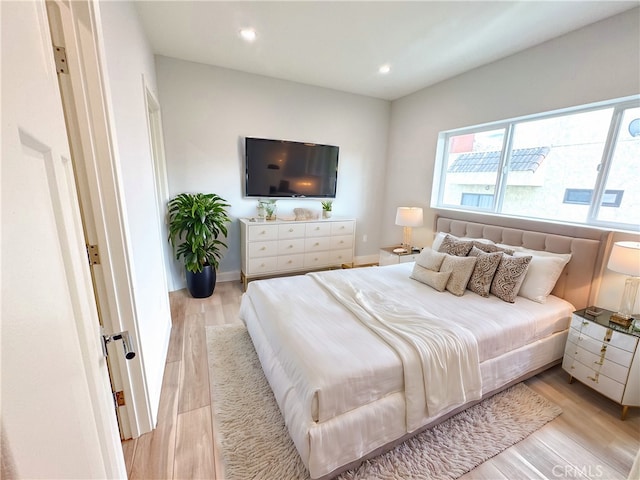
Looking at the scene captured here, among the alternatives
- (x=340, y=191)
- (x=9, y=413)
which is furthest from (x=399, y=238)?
(x=9, y=413)

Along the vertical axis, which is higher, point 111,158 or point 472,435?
point 111,158

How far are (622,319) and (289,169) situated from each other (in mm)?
3496

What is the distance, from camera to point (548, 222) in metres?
2.42

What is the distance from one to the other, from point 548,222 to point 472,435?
6.37 feet

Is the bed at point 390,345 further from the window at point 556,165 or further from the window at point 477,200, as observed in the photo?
the window at point 477,200

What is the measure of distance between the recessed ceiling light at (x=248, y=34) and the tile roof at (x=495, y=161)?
2.70m

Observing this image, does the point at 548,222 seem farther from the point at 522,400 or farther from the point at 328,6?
the point at 328,6

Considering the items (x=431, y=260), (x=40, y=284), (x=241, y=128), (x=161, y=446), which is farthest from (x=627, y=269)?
(x=241, y=128)

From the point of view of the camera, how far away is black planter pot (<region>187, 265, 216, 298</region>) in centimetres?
314

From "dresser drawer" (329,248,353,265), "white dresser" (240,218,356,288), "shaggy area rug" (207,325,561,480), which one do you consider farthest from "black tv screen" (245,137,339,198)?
"shaggy area rug" (207,325,561,480)

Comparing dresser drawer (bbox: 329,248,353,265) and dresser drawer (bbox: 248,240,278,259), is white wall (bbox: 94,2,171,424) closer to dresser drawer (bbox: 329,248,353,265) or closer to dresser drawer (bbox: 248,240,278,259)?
dresser drawer (bbox: 248,240,278,259)

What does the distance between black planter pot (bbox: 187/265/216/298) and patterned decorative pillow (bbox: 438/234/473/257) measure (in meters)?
2.59

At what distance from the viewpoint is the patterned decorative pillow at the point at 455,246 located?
2533 mm

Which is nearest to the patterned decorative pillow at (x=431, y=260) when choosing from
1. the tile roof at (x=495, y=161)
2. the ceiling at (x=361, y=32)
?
the tile roof at (x=495, y=161)
